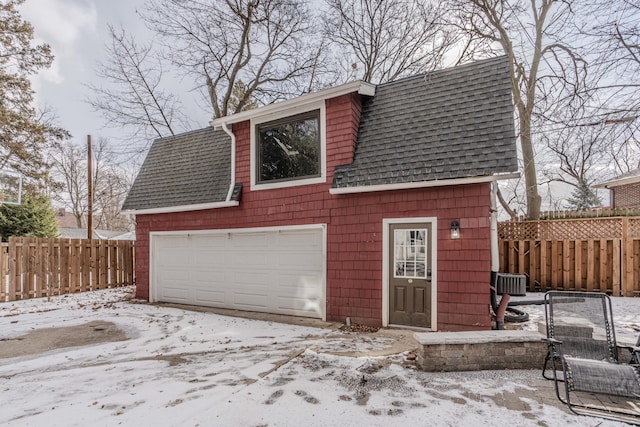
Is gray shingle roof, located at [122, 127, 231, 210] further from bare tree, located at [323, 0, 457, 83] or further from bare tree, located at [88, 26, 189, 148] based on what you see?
bare tree, located at [323, 0, 457, 83]

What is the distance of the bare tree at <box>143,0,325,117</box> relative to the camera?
1230 centimetres

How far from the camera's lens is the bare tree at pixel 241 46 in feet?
40.3

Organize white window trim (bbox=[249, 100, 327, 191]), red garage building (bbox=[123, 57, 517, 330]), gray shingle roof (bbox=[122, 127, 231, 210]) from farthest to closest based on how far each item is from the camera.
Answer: gray shingle roof (bbox=[122, 127, 231, 210]) < white window trim (bbox=[249, 100, 327, 191]) < red garage building (bbox=[123, 57, 517, 330])

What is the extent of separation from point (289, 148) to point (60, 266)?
829cm

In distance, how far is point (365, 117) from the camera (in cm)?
676

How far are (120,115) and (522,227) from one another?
16.1 meters

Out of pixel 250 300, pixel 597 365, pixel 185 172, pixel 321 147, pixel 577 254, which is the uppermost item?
pixel 321 147

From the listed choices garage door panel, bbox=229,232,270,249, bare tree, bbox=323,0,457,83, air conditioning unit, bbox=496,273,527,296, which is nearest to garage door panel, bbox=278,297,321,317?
garage door panel, bbox=229,232,270,249

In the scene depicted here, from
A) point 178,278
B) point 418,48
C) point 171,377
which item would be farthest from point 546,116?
→ point 178,278

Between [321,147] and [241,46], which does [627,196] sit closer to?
[321,147]

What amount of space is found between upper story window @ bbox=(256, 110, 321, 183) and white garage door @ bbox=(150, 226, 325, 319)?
124 cm

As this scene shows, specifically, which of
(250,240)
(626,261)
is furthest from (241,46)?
(626,261)

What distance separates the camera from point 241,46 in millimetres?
13508

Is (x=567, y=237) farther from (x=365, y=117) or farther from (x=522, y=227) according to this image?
(x=365, y=117)
